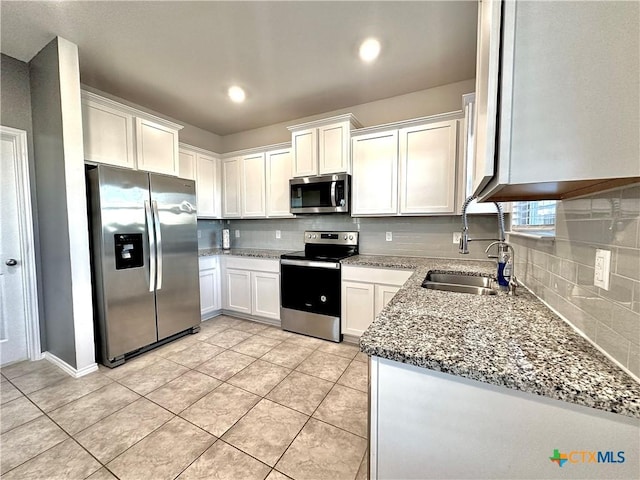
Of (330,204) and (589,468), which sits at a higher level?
(330,204)

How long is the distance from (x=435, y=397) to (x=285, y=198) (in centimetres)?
296

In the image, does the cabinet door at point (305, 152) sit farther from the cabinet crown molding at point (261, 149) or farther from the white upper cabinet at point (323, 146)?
the cabinet crown molding at point (261, 149)

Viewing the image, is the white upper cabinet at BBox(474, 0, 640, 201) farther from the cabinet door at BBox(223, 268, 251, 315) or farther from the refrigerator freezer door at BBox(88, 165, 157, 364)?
the cabinet door at BBox(223, 268, 251, 315)

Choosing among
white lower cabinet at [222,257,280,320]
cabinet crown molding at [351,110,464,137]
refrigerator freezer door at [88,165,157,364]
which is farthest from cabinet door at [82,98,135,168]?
cabinet crown molding at [351,110,464,137]

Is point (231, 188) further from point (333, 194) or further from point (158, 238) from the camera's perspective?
point (333, 194)

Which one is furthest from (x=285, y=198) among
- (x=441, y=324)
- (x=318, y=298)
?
(x=441, y=324)

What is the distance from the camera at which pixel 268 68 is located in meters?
2.42

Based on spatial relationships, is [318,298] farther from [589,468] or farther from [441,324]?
[589,468]

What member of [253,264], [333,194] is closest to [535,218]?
[333,194]

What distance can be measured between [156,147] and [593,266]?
3470 millimetres

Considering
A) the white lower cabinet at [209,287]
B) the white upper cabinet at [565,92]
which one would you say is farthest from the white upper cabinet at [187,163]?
the white upper cabinet at [565,92]

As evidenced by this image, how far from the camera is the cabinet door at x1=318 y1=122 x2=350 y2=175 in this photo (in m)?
2.84

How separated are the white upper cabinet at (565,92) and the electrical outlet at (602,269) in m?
0.24

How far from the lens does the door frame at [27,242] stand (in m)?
2.31
